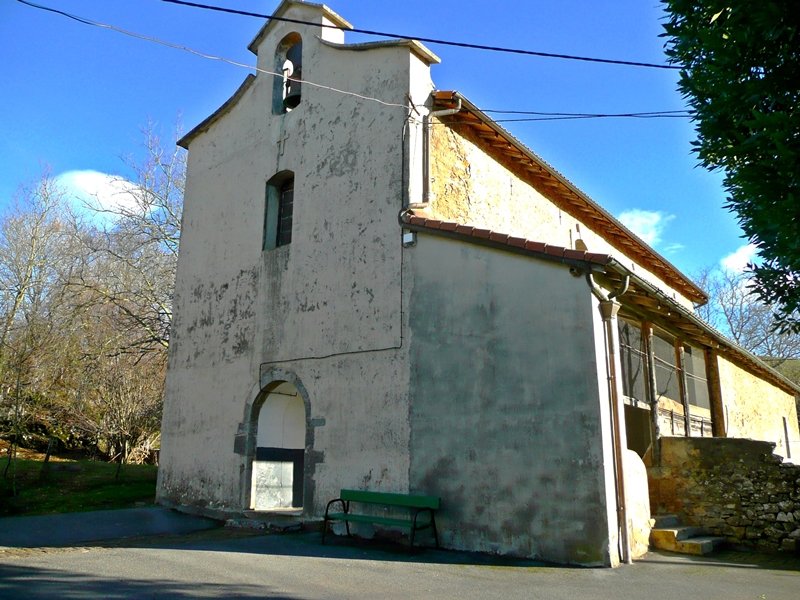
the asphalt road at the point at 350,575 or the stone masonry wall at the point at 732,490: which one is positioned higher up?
the stone masonry wall at the point at 732,490

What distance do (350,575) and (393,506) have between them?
2.24 m

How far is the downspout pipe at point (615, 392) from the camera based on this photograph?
795 centimetres

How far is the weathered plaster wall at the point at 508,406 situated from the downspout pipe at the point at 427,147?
47.6 inches

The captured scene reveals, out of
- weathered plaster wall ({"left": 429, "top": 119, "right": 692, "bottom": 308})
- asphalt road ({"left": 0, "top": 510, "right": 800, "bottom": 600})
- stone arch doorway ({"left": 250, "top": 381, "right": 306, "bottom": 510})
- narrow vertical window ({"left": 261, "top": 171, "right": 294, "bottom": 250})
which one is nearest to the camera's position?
asphalt road ({"left": 0, "top": 510, "right": 800, "bottom": 600})

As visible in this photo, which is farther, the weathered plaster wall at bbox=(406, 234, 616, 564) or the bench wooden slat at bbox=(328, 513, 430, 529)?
the bench wooden slat at bbox=(328, 513, 430, 529)

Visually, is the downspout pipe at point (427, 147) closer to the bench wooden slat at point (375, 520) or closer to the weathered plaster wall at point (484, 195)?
the weathered plaster wall at point (484, 195)

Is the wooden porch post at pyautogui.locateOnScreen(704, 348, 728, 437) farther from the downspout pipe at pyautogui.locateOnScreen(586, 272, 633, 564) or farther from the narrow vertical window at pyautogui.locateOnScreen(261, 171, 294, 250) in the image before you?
the narrow vertical window at pyautogui.locateOnScreen(261, 171, 294, 250)

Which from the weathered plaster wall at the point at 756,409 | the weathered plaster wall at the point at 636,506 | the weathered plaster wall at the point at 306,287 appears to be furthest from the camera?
the weathered plaster wall at the point at 756,409

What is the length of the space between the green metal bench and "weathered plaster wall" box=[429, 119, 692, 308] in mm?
4549

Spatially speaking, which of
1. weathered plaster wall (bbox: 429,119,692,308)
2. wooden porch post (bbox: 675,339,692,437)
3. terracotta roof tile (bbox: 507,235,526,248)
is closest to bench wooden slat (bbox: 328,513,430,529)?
terracotta roof tile (bbox: 507,235,526,248)

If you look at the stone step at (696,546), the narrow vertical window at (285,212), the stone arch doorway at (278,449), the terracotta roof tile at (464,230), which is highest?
the narrow vertical window at (285,212)

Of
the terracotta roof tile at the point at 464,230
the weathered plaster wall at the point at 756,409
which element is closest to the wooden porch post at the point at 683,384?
the weathered plaster wall at the point at 756,409

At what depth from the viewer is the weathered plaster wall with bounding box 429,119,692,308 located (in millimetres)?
11125

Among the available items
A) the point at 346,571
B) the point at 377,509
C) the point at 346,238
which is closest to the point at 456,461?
the point at 377,509
